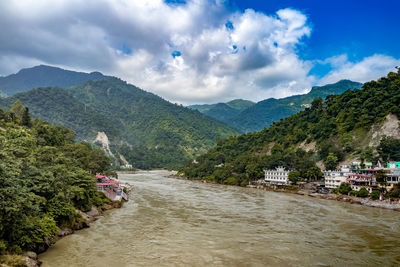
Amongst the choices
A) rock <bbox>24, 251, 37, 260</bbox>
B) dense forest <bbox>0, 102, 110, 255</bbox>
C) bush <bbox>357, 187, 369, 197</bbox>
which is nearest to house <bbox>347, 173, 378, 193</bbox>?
bush <bbox>357, 187, 369, 197</bbox>

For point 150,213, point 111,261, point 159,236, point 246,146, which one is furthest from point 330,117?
point 111,261

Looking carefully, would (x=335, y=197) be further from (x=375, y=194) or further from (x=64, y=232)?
(x=64, y=232)

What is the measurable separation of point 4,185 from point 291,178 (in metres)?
58.1

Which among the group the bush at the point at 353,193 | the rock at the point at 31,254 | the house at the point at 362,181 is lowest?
the rock at the point at 31,254

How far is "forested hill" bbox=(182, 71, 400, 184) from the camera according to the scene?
203 ft

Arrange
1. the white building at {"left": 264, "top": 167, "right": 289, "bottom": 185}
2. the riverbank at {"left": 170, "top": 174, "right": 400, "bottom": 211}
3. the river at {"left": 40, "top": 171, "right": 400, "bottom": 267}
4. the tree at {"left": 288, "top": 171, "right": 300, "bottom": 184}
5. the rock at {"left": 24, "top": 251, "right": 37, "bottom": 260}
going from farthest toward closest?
the white building at {"left": 264, "top": 167, "right": 289, "bottom": 185} → the tree at {"left": 288, "top": 171, "right": 300, "bottom": 184} → the riverbank at {"left": 170, "top": 174, "right": 400, "bottom": 211} → the river at {"left": 40, "top": 171, "right": 400, "bottom": 267} → the rock at {"left": 24, "top": 251, "right": 37, "bottom": 260}

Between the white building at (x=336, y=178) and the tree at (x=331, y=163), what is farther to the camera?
the tree at (x=331, y=163)

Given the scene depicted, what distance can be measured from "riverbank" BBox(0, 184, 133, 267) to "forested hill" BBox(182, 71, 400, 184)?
150 feet

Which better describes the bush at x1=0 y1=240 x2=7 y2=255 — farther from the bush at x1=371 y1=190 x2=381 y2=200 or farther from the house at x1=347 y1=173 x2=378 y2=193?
the house at x1=347 y1=173 x2=378 y2=193

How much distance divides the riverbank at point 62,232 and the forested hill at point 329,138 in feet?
150

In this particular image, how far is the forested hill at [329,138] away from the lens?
6175 centimetres

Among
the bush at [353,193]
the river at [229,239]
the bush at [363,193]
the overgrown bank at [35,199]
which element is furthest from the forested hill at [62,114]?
the bush at [363,193]

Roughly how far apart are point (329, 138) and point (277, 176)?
67.7 feet

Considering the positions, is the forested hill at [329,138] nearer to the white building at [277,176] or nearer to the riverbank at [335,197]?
the white building at [277,176]
